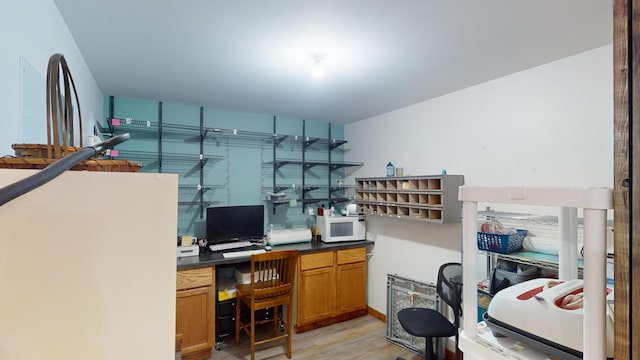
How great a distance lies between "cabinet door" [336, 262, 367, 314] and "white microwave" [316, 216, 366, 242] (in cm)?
34

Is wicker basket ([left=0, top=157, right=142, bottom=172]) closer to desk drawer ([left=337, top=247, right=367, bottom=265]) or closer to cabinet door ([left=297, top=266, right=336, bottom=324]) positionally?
cabinet door ([left=297, top=266, right=336, bottom=324])

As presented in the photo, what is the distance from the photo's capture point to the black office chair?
7.33 ft

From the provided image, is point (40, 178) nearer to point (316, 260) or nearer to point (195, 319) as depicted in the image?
point (195, 319)

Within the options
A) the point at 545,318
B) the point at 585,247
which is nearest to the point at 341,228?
the point at 545,318

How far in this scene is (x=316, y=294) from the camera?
328 cm

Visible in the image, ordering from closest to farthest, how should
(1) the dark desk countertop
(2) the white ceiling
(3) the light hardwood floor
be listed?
(2) the white ceiling
(1) the dark desk countertop
(3) the light hardwood floor

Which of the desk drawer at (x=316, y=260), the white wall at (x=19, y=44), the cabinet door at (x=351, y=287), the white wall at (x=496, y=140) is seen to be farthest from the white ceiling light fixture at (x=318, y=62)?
the cabinet door at (x=351, y=287)

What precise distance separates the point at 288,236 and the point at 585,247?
3.14 metres

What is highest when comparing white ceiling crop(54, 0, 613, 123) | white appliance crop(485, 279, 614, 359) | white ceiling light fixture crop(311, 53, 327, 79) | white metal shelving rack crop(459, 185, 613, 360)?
white ceiling crop(54, 0, 613, 123)

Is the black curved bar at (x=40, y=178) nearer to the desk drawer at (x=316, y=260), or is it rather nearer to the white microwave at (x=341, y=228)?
the desk drawer at (x=316, y=260)

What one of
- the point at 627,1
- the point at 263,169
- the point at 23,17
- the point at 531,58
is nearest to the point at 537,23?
the point at 531,58

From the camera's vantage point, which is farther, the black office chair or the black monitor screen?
the black monitor screen

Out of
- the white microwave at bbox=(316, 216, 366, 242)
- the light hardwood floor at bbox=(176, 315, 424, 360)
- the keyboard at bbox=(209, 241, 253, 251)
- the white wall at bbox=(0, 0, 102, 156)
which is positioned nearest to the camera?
the white wall at bbox=(0, 0, 102, 156)

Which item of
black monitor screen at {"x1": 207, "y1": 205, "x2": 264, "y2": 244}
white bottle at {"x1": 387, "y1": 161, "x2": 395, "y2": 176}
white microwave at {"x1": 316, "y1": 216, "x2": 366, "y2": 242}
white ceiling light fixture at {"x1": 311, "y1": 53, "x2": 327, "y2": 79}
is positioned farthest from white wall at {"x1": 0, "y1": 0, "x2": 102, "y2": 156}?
white bottle at {"x1": 387, "y1": 161, "x2": 395, "y2": 176}
